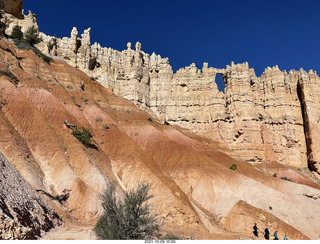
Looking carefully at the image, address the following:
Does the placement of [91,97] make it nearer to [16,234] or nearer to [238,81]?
[16,234]

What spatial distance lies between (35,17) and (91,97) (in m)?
24.7

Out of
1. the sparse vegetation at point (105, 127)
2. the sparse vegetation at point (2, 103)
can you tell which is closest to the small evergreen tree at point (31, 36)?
the sparse vegetation at point (105, 127)

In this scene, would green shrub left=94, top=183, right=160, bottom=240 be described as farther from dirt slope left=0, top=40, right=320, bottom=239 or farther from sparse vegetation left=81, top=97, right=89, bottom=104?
sparse vegetation left=81, top=97, right=89, bottom=104

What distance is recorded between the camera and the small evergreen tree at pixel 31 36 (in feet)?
139

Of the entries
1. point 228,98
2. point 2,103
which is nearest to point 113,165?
point 2,103

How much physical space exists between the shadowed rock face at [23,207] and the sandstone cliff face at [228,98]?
137ft

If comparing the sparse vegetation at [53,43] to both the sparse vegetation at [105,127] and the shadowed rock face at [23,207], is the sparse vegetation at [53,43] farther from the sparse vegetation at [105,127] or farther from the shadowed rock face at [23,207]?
the shadowed rock face at [23,207]

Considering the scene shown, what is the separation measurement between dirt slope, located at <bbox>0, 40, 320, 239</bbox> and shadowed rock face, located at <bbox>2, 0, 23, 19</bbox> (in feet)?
54.0

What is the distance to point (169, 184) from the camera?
25.0 meters

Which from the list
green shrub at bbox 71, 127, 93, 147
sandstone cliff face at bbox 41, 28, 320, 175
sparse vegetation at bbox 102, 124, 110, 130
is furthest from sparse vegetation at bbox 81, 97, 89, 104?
sandstone cliff face at bbox 41, 28, 320, 175

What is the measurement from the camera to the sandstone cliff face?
53031 millimetres

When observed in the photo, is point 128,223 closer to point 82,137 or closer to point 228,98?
point 82,137

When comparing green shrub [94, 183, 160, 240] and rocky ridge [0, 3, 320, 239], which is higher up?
rocky ridge [0, 3, 320, 239]

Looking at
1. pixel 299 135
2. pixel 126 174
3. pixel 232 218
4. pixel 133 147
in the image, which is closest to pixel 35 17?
pixel 133 147
